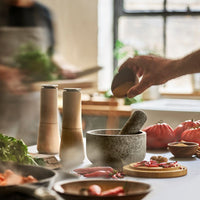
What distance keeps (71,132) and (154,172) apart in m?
0.36

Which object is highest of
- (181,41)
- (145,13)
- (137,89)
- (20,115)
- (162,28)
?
(145,13)

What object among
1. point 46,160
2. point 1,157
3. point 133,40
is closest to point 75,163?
point 46,160

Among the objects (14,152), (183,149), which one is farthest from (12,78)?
(183,149)

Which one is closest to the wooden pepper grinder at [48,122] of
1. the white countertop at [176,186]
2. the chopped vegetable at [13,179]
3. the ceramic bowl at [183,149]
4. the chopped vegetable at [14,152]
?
the white countertop at [176,186]

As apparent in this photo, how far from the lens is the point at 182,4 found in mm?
4809

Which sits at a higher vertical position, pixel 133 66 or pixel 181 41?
pixel 181 41

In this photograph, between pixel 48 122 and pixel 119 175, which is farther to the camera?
pixel 48 122

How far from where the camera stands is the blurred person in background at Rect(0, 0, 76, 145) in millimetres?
1315

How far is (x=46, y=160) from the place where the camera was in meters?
1.59

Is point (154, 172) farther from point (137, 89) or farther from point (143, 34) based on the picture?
point (143, 34)

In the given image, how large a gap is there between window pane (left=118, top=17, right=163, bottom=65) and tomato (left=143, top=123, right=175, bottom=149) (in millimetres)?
2802

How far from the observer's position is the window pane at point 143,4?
4.89 meters

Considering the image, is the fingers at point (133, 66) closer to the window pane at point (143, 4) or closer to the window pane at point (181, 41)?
the window pane at point (181, 41)

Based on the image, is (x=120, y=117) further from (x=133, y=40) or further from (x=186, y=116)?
(x=133, y=40)
